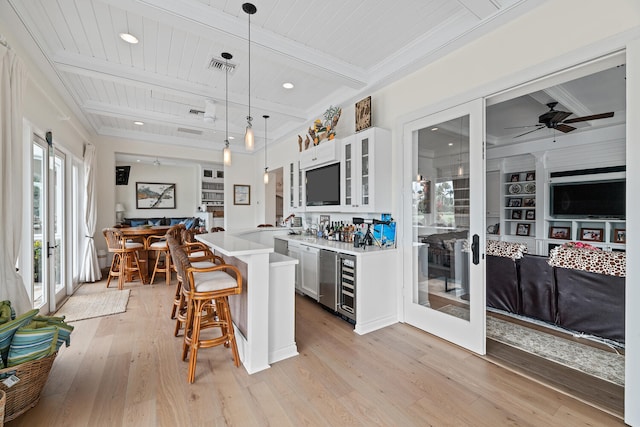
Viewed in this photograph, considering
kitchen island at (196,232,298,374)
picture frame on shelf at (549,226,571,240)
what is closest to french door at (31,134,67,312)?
kitchen island at (196,232,298,374)

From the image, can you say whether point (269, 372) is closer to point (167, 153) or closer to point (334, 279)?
point (334, 279)

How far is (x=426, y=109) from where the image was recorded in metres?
3.00

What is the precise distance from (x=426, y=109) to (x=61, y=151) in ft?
16.3

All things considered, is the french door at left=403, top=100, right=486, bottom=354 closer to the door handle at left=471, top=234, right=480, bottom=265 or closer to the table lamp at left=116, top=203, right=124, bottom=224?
the door handle at left=471, top=234, right=480, bottom=265

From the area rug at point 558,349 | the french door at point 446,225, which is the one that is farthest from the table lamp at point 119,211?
the area rug at point 558,349

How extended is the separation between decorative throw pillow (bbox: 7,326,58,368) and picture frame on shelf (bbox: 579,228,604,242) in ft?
25.4

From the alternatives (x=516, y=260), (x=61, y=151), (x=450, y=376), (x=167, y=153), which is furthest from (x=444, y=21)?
(x=167, y=153)

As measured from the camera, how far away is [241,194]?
24.2 ft

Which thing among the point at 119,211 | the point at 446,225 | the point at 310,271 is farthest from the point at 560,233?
the point at 119,211

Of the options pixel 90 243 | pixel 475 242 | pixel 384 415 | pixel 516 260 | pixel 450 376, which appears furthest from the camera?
pixel 90 243

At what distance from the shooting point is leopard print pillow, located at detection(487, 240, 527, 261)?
130 inches

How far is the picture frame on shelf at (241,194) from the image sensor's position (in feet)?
23.9

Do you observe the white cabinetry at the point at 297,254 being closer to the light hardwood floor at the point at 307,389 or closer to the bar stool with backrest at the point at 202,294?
the light hardwood floor at the point at 307,389

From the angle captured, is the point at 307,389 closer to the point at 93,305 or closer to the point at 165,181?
the point at 93,305
